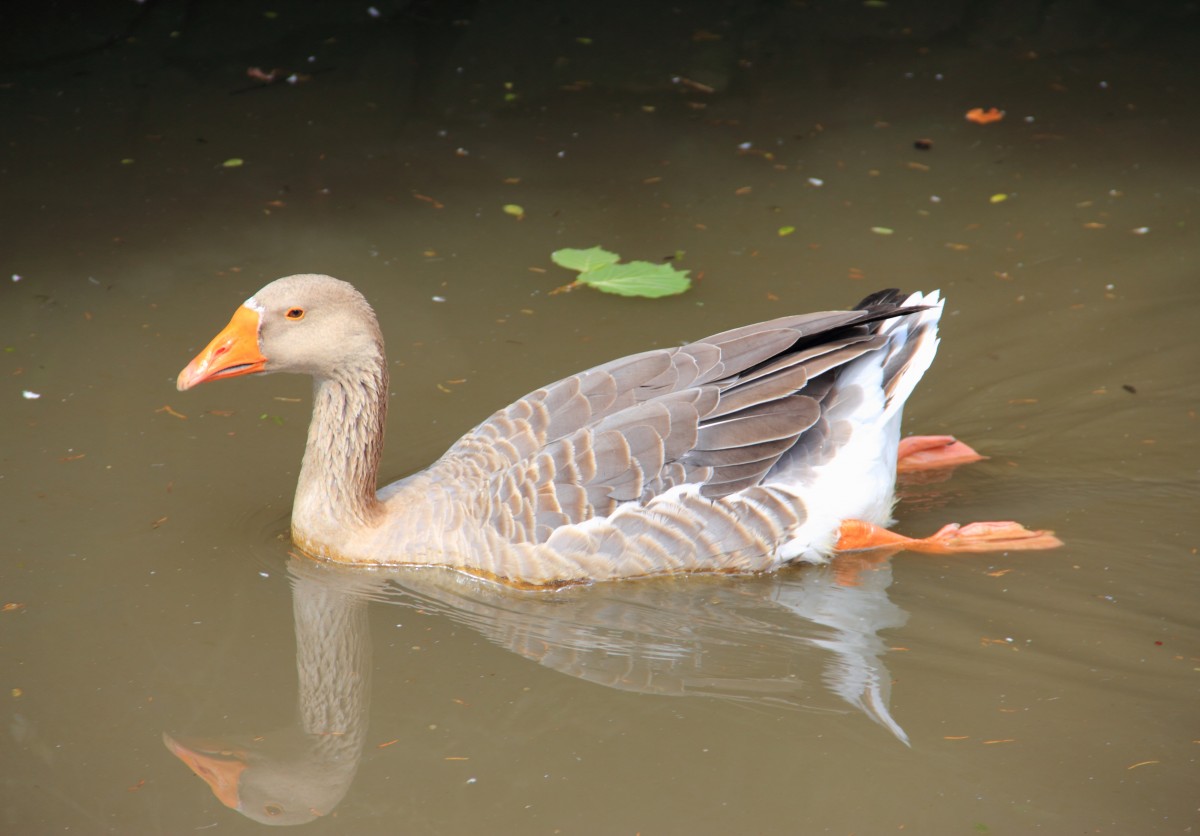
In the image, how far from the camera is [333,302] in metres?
4.63

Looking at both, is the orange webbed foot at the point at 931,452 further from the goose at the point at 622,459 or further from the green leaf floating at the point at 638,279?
the green leaf floating at the point at 638,279

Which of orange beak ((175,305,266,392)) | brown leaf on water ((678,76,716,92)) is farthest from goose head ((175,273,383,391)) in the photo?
brown leaf on water ((678,76,716,92))

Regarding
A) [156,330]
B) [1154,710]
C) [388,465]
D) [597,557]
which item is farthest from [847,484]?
[156,330]

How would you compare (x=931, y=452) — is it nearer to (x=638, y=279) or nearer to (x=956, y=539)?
(x=956, y=539)

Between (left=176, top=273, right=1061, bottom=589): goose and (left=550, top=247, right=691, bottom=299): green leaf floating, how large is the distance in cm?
167

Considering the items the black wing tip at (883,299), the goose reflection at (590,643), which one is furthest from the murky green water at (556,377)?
the black wing tip at (883,299)

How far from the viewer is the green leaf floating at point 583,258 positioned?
22.1 feet

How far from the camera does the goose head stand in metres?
4.55

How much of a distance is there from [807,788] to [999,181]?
5088 mm

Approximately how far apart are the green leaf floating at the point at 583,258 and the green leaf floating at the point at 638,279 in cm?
5

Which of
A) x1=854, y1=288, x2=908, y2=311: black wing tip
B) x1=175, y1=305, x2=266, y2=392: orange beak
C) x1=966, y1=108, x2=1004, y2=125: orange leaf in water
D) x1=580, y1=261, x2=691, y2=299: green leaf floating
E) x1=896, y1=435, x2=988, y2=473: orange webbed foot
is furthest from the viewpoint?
x1=966, y1=108, x2=1004, y2=125: orange leaf in water

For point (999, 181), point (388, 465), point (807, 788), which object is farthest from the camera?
point (999, 181)

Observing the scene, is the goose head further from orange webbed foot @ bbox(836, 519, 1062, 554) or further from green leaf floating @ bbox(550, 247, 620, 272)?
green leaf floating @ bbox(550, 247, 620, 272)

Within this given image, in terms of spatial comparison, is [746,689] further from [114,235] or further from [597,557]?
[114,235]
